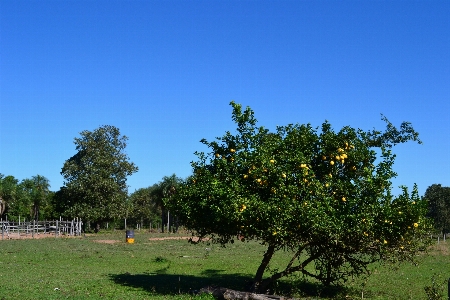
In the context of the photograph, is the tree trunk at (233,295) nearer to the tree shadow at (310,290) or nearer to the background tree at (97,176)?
the tree shadow at (310,290)

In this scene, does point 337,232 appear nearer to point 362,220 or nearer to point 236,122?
point 362,220

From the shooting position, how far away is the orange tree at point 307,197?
1384cm

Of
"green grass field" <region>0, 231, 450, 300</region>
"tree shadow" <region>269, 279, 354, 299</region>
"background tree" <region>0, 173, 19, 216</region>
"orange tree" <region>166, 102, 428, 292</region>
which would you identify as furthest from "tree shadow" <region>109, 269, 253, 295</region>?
"background tree" <region>0, 173, 19, 216</region>

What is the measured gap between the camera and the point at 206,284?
63.0 feet

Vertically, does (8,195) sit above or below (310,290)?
above

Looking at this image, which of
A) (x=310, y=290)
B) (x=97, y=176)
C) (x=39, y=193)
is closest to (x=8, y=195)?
(x=39, y=193)

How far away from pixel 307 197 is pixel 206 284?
7.03m

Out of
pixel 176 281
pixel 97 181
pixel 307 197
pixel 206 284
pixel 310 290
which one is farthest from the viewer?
pixel 97 181

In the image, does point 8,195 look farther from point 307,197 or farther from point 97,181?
point 307,197

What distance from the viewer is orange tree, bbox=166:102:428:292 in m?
13.8

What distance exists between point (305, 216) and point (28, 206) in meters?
81.5

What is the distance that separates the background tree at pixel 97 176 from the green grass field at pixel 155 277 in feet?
105

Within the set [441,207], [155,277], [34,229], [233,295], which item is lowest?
[34,229]

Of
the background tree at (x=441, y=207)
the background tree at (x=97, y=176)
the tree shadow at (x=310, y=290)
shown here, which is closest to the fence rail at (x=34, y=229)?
the background tree at (x=97, y=176)
